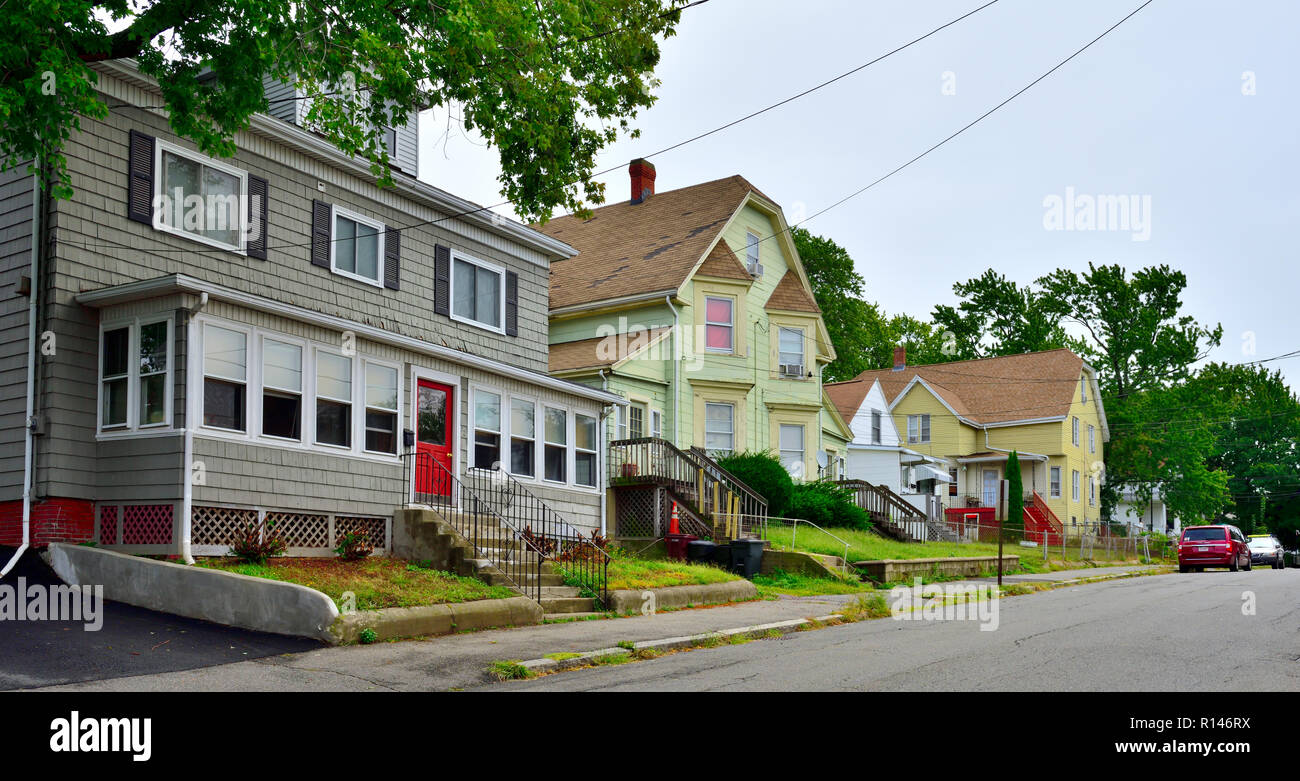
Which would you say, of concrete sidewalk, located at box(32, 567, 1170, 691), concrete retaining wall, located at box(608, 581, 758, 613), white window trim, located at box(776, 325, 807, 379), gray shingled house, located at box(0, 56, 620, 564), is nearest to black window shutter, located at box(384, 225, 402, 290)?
gray shingled house, located at box(0, 56, 620, 564)

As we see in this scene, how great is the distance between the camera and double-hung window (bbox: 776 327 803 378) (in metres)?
33.6

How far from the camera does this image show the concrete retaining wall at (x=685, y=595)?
16281 mm

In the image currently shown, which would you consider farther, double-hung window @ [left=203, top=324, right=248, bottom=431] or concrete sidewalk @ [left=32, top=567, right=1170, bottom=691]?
double-hung window @ [left=203, top=324, right=248, bottom=431]

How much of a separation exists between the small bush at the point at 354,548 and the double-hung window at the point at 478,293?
22.5 feet

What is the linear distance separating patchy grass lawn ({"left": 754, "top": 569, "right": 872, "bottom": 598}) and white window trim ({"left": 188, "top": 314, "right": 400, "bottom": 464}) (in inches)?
309

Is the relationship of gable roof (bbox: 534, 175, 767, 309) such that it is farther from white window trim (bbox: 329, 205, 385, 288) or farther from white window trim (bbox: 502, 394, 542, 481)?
white window trim (bbox: 329, 205, 385, 288)

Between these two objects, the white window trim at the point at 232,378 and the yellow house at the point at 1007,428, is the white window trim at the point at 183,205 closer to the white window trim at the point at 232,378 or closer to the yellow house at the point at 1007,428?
the white window trim at the point at 232,378

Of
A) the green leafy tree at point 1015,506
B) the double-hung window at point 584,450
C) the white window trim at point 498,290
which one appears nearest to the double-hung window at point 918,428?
the green leafy tree at point 1015,506

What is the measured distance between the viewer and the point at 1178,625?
14375 mm

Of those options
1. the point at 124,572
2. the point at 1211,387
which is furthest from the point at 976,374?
the point at 124,572

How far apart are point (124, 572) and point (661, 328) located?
59.2 feet

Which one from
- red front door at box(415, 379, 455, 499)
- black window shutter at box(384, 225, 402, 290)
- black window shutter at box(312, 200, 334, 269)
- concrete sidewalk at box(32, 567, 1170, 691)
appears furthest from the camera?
black window shutter at box(384, 225, 402, 290)
